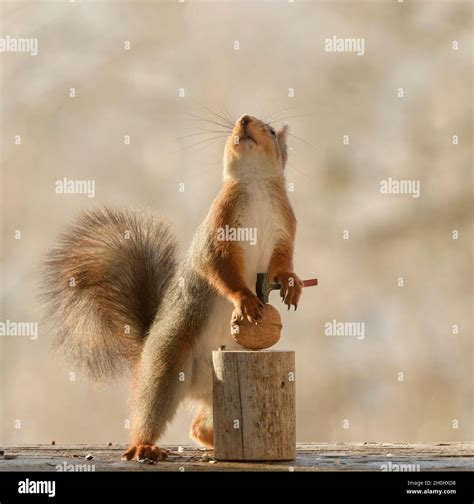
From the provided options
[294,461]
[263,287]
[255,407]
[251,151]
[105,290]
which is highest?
[251,151]

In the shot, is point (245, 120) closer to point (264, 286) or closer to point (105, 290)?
point (264, 286)

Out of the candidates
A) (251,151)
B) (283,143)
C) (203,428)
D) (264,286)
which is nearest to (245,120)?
(251,151)

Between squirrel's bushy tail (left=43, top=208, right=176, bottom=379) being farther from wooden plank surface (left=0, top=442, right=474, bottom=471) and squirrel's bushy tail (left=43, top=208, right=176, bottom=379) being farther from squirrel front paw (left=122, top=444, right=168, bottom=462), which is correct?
squirrel front paw (left=122, top=444, right=168, bottom=462)

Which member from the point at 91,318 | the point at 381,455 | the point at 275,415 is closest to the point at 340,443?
the point at 381,455

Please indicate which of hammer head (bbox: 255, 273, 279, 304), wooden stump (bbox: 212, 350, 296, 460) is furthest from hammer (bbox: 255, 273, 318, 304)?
wooden stump (bbox: 212, 350, 296, 460)

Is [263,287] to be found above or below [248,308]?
above

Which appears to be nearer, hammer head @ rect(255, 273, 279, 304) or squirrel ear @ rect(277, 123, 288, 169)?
hammer head @ rect(255, 273, 279, 304)

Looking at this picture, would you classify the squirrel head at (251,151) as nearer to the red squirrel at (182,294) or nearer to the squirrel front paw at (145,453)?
the red squirrel at (182,294)

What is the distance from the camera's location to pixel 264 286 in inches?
208

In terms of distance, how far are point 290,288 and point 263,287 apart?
14 cm

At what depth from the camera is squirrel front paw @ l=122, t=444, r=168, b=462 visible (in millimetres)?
5156

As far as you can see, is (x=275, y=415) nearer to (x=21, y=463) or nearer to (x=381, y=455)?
(x=381, y=455)

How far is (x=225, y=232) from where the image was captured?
5.34 m

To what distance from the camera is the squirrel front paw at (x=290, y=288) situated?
5207 millimetres
